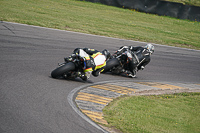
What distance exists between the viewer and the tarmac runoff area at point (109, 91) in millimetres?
5523

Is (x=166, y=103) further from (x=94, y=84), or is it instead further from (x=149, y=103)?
(x=94, y=84)

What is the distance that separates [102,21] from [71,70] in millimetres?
13044

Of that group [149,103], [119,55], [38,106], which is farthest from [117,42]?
[38,106]

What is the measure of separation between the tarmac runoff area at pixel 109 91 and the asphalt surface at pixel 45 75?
0.28 metres

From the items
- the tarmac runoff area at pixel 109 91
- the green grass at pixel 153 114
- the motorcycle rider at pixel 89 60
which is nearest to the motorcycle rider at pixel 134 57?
the tarmac runoff area at pixel 109 91

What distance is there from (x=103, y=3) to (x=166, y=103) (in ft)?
62.1

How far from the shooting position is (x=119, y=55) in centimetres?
898

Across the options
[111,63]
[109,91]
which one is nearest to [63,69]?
[109,91]

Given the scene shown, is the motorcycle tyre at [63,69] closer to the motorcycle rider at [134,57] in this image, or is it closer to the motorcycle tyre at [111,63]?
the motorcycle tyre at [111,63]

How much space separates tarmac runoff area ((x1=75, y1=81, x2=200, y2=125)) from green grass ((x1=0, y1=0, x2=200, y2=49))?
7763mm

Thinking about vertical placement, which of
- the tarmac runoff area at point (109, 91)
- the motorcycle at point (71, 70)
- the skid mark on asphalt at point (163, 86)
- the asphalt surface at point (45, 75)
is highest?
the motorcycle at point (71, 70)

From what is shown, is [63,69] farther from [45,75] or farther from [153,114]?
[153,114]

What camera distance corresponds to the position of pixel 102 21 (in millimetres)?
19703

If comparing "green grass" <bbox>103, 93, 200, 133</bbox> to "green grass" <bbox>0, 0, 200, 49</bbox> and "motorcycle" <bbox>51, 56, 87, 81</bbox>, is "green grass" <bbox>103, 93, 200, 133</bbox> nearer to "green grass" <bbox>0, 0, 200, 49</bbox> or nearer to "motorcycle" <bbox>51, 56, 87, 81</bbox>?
"motorcycle" <bbox>51, 56, 87, 81</bbox>
